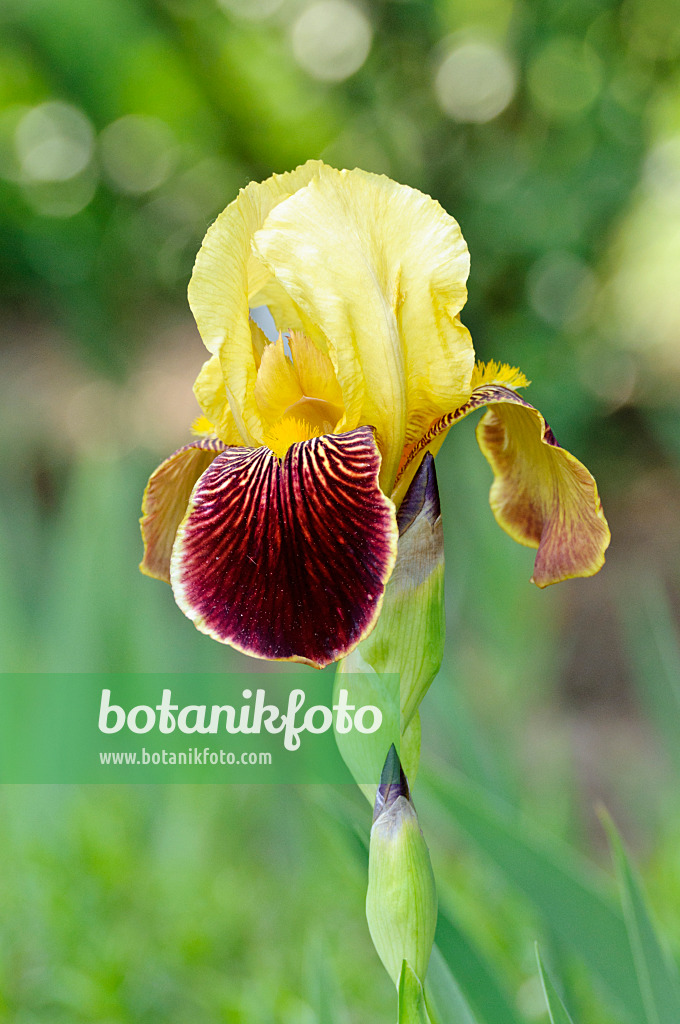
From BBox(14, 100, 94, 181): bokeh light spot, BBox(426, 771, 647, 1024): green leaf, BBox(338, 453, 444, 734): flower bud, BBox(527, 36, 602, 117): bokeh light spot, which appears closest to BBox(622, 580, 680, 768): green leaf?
BBox(426, 771, 647, 1024): green leaf

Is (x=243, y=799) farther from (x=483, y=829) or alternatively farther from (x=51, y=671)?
(x=483, y=829)

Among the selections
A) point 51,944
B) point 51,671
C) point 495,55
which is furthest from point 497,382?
point 495,55

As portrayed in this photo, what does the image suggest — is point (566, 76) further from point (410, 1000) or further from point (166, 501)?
point (410, 1000)

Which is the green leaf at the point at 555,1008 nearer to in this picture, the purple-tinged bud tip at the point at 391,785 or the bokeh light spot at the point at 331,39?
the purple-tinged bud tip at the point at 391,785

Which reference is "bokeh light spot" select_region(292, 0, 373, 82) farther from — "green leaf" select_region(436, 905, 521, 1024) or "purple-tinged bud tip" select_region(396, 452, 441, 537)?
"green leaf" select_region(436, 905, 521, 1024)

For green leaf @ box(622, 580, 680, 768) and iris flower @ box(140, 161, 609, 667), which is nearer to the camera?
iris flower @ box(140, 161, 609, 667)

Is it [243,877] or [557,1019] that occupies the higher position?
[557,1019]
